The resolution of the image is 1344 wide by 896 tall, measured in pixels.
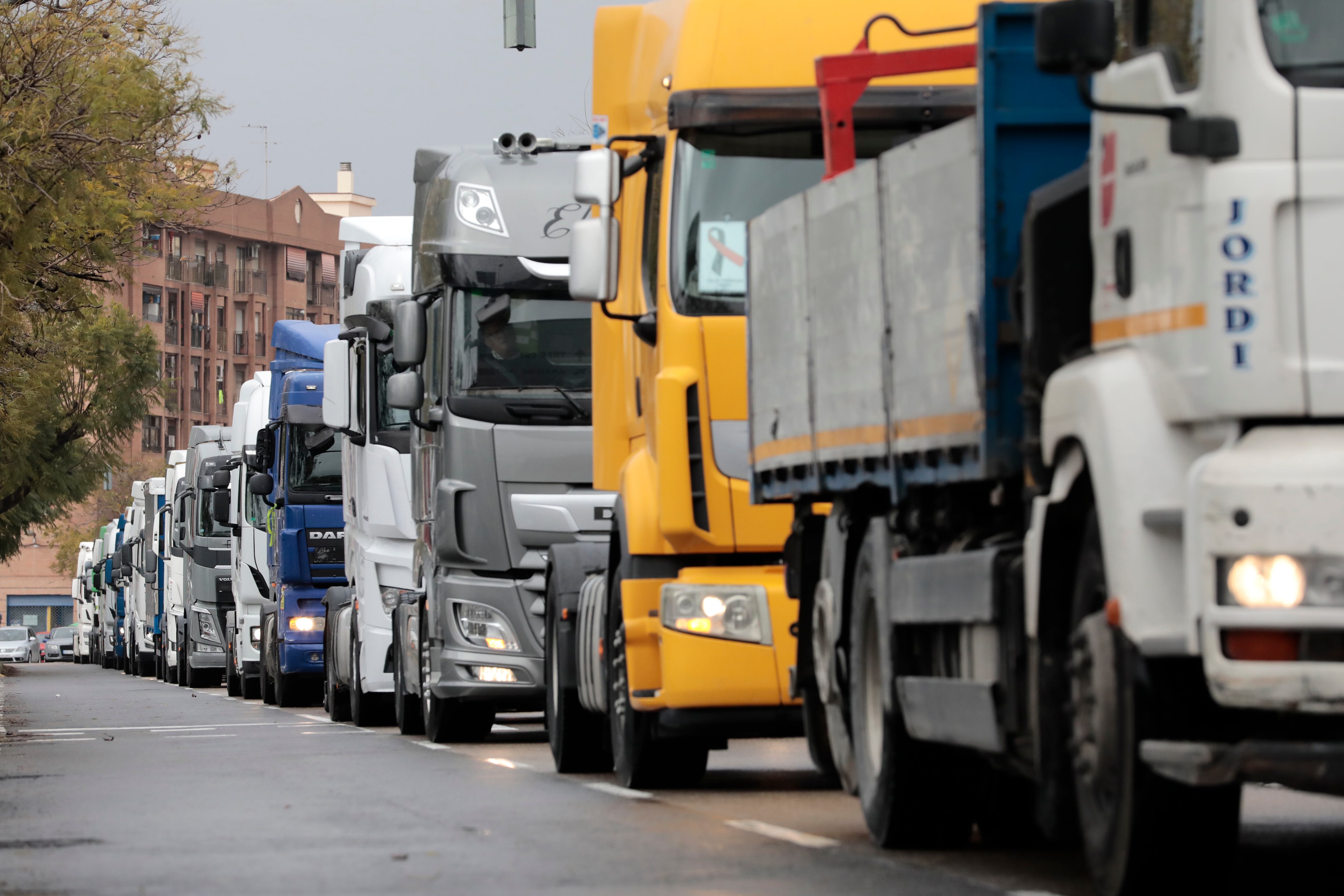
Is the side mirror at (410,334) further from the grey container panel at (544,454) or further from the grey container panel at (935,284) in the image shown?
the grey container panel at (935,284)

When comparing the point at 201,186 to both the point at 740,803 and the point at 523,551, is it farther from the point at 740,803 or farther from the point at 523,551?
the point at 740,803

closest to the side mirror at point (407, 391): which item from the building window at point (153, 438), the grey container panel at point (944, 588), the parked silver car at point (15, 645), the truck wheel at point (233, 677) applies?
the grey container panel at point (944, 588)

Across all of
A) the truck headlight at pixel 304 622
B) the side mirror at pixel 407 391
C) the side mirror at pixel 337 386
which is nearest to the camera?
the side mirror at pixel 407 391

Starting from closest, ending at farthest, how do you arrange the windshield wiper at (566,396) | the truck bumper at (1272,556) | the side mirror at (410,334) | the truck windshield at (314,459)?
the truck bumper at (1272,556) → the windshield wiper at (566,396) → the side mirror at (410,334) → the truck windshield at (314,459)

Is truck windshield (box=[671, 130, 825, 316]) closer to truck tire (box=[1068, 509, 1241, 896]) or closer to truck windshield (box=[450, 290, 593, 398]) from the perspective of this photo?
truck windshield (box=[450, 290, 593, 398])

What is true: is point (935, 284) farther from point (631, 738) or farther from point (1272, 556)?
point (631, 738)

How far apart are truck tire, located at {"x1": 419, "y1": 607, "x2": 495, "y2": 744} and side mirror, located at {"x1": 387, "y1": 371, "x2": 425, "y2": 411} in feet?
4.92

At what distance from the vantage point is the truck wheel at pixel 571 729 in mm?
15391

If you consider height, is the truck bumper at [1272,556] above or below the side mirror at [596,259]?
below

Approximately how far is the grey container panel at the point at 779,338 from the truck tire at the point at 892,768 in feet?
3.12

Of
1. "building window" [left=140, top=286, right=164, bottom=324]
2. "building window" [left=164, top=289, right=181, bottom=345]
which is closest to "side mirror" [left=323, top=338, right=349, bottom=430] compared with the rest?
"building window" [left=140, top=286, right=164, bottom=324]

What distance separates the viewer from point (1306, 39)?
23.0ft

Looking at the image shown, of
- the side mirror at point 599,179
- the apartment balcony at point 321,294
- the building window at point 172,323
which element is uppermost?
the apartment balcony at point 321,294

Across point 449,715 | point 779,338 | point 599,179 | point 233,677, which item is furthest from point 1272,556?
point 233,677
